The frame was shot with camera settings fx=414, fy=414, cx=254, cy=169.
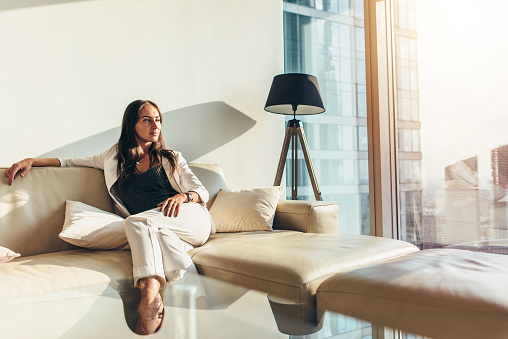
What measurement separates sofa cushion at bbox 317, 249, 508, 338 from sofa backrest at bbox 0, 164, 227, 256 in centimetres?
139

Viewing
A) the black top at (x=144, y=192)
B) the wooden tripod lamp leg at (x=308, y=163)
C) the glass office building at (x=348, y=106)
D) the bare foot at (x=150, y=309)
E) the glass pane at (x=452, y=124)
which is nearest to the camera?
the bare foot at (x=150, y=309)

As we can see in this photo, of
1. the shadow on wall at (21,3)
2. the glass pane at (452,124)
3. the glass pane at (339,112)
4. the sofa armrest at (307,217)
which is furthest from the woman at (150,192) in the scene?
the glass pane at (452,124)

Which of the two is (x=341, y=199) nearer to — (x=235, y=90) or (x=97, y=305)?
(x=235, y=90)

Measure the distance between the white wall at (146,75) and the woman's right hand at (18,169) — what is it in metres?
0.46

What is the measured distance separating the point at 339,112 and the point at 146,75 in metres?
1.63

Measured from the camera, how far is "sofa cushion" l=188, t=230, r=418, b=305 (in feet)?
4.98

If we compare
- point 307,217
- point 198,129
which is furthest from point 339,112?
point 307,217

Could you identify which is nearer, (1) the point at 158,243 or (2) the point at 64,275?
(2) the point at 64,275

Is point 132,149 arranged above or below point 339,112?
below

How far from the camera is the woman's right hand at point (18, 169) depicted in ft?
6.64

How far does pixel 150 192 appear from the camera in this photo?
2299mm

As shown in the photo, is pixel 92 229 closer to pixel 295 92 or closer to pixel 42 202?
pixel 42 202

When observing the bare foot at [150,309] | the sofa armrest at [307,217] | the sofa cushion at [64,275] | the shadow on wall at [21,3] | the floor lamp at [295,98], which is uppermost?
the shadow on wall at [21,3]

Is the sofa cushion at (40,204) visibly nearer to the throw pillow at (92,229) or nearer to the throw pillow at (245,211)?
the throw pillow at (92,229)
